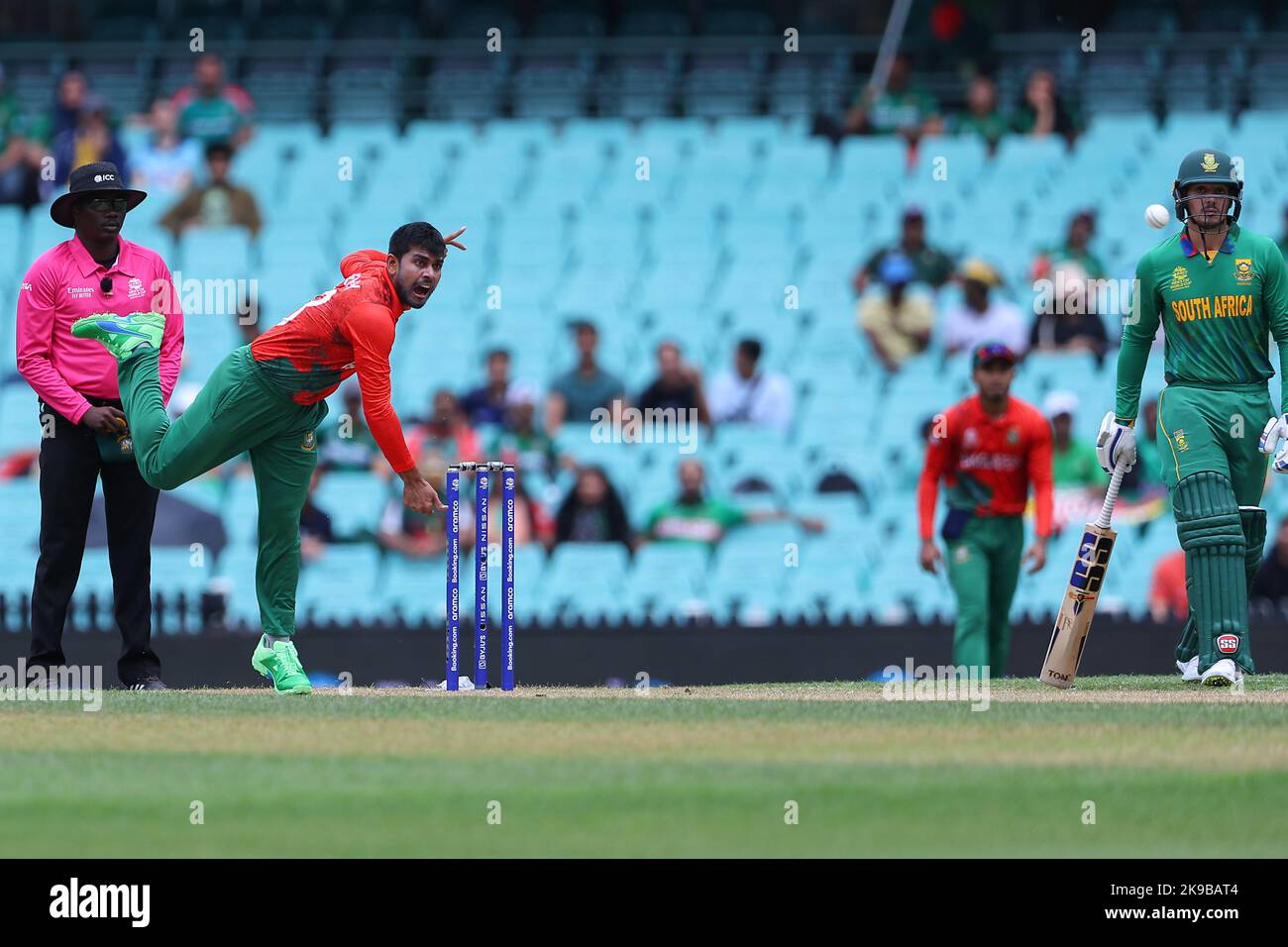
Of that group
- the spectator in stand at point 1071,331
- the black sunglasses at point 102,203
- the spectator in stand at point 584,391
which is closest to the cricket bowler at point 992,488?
the black sunglasses at point 102,203

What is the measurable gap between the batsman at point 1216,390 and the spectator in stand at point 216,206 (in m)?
12.1

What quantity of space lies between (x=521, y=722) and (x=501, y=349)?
31.7ft

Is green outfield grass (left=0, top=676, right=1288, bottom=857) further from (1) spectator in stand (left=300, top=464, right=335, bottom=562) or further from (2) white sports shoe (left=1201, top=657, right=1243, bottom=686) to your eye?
(1) spectator in stand (left=300, top=464, right=335, bottom=562)

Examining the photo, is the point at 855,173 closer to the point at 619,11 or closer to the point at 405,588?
the point at 619,11

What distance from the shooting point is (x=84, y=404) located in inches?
390

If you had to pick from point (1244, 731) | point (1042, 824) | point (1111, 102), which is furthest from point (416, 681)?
A: point (1111, 102)

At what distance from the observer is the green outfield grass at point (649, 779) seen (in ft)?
20.0

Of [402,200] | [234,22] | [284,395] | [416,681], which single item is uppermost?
[234,22]

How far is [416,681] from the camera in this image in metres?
13.8

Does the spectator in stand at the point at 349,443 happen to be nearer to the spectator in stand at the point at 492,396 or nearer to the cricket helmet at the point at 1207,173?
the spectator in stand at the point at 492,396

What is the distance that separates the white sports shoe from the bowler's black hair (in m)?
3.62
